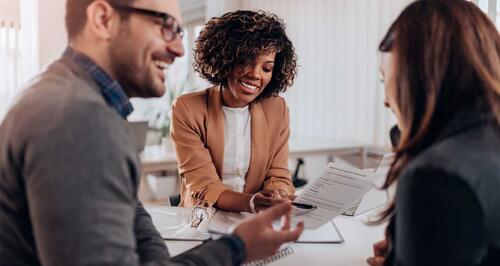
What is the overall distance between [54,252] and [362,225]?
1142mm

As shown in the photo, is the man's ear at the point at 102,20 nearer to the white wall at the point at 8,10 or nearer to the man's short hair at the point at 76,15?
the man's short hair at the point at 76,15

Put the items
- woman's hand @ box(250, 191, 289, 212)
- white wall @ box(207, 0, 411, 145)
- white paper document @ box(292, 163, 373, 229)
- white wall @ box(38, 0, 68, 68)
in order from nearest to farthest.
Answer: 1. white paper document @ box(292, 163, 373, 229)
2. woman's hand @ box(250, 191, 289, 212)
3. white wall @ box(38, 0, 68, 68)
4. white wall @ box(207, 0, 411, 145)

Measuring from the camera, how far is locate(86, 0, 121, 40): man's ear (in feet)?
2.84

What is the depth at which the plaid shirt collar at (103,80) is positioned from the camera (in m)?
0.86

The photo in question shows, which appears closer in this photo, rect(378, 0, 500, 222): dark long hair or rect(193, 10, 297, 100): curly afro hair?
rect(378, 0, 500, 222): dark long hair

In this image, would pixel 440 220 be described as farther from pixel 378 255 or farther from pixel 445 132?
pixel 378 255

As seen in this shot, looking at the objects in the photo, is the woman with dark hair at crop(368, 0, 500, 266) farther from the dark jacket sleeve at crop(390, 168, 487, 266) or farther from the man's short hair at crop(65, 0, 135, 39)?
the man's short hair at crop(65, 0, 135, 39)

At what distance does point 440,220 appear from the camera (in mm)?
770

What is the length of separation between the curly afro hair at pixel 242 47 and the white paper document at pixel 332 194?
0.68 m

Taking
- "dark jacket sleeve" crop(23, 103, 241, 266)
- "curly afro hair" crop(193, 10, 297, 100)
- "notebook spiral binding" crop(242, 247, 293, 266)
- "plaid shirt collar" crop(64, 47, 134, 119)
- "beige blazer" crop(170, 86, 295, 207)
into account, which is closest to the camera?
"dark jacket sleeve" crop(23, 103, 241, 266)

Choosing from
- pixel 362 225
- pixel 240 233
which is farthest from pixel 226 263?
pixel 362 225

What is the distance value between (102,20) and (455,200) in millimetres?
704

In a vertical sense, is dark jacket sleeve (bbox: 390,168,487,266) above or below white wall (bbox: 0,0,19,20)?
below

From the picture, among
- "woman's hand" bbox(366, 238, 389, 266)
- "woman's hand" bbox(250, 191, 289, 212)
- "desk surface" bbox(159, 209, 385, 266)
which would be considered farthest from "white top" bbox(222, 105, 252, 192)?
"woman's hand" bbox(366, 238, 389, 266)
